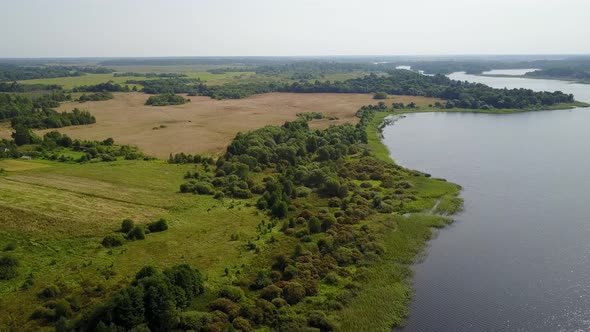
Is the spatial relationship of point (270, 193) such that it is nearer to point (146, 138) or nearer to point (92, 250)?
point (92, 250)

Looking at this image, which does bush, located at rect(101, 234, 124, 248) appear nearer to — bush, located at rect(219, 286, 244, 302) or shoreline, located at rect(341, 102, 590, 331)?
bush, located at rect(219, 286, 244, 302)

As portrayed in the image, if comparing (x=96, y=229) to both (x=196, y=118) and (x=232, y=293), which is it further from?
(x=196, y=118)

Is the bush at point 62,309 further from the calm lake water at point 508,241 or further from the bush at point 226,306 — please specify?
the calm lake water at point 508,241

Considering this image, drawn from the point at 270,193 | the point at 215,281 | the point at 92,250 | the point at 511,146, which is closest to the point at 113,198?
the point at 92,250

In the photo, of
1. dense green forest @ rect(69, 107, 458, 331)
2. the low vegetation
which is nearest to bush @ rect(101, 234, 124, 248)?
dense green forest @ rect(69, 107, 458, 331)

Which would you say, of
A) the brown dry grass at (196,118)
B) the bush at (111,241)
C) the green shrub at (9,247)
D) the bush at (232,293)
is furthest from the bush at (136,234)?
the brown dry grass at (196,118)

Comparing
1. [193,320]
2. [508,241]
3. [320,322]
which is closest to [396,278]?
[320,322]
